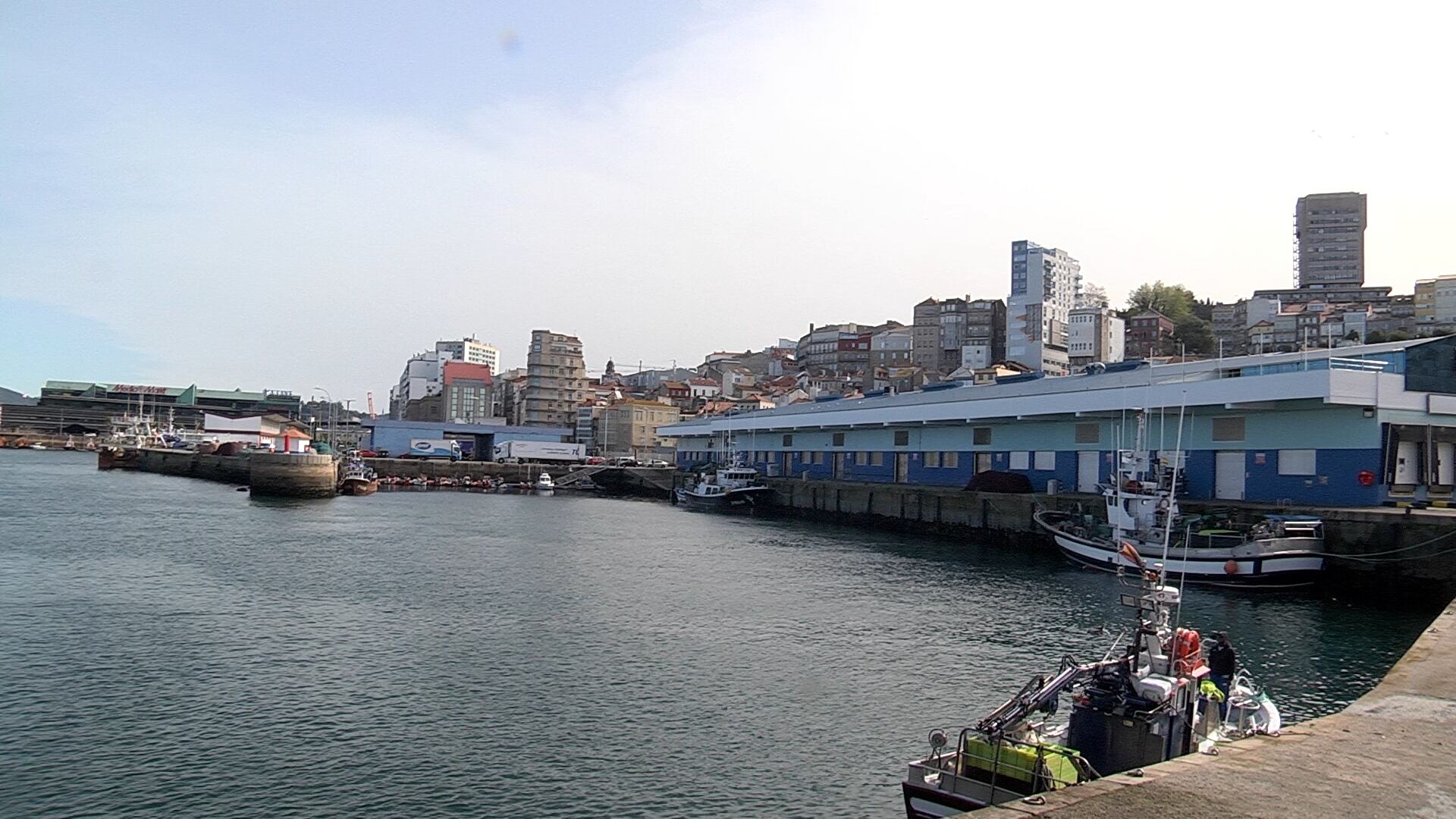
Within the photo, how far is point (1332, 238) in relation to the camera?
170 metres

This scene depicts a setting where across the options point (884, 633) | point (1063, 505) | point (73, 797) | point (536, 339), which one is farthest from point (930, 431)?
point (536, 339)

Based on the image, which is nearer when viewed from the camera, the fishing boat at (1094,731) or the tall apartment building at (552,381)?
the fishing boat at (1094,731)

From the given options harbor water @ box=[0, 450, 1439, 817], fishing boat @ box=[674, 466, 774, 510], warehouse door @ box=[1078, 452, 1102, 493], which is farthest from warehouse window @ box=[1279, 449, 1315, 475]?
fishing boat @ box=[674, 466, 774, 510]

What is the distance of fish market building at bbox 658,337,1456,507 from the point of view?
3250cm

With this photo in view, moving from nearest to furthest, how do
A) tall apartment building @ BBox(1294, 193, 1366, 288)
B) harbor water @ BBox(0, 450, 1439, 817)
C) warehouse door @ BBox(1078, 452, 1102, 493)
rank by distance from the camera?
harbor water @ BBox(0, 450, 1439, 817)
warehouse door @ BBox(1078, 452, 1102, 493)
tall apartment building @ BBox(1294, 193, 1366, 288)

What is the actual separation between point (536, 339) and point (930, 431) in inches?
3559

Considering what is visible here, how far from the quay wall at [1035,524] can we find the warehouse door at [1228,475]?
1163 mm

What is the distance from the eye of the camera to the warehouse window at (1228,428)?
36.7m

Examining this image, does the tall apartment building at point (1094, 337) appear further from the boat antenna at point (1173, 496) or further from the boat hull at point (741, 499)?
the boat antenna at point (1173, 496)

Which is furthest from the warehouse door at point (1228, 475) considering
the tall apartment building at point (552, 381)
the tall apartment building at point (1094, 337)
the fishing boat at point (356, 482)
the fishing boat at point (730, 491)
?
the tall apartment building at point (552, 381)

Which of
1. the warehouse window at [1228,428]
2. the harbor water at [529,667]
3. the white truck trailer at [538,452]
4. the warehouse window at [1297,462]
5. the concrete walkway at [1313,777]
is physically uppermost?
the warehouse window at [1228,428]

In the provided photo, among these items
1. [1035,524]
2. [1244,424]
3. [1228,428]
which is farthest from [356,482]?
[1244,424]

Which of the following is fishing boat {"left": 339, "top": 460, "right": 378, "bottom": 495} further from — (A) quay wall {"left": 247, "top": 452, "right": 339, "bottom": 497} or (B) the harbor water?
(B) the harbor water

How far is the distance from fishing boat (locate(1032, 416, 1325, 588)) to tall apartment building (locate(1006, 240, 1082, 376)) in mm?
64112
